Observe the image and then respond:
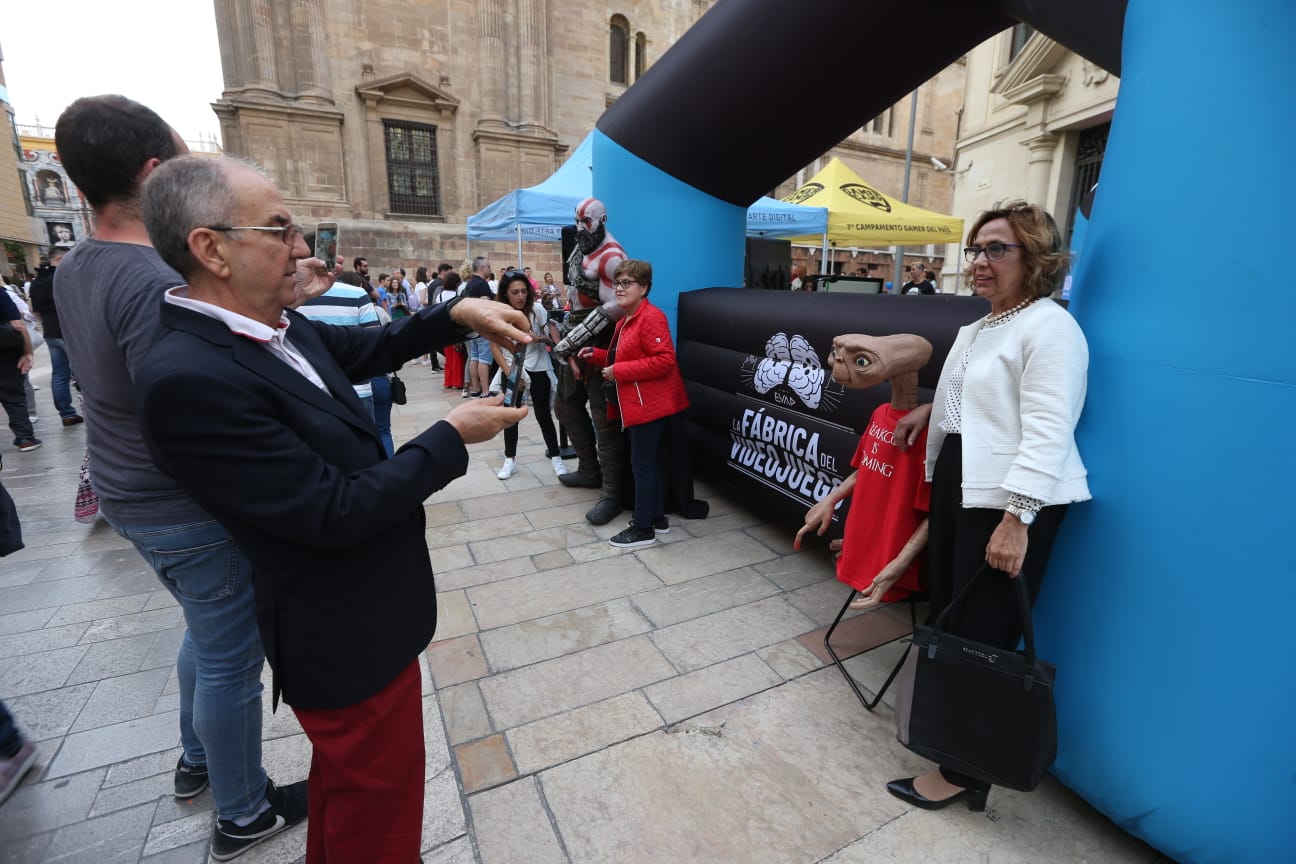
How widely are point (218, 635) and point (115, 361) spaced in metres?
0.78

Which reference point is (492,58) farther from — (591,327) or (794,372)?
(794,372)

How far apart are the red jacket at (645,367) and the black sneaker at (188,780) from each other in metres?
2.53

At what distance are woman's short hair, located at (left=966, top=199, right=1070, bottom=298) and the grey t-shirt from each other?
91.0 inches

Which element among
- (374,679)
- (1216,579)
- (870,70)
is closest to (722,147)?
(870,70)

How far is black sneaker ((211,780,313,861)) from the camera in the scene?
6.04 feet

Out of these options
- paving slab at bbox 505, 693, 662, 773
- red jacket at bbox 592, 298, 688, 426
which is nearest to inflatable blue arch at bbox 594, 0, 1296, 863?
paving slab at bbox 505, 693, 662, 773

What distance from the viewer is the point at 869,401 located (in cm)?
312

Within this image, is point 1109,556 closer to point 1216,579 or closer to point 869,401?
point 1216,579

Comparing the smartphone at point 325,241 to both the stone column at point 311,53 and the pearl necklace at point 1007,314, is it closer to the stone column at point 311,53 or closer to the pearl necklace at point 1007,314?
the pearl necklace at point 1007,314

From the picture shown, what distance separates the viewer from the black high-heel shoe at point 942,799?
2004 millimetres

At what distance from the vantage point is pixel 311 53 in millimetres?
17328

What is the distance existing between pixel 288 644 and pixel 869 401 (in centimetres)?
268

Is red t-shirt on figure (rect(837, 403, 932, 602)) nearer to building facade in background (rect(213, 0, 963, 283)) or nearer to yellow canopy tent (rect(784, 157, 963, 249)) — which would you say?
yellow canopy tent (rect(784, 157, 963, 249))

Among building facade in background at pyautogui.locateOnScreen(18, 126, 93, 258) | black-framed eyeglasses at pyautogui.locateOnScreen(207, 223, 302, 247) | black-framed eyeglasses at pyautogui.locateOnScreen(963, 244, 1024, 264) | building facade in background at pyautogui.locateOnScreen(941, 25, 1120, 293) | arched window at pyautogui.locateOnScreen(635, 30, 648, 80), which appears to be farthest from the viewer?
building facade in background at pyautogui.locateOnScreen(18, 126, 93, 258)
